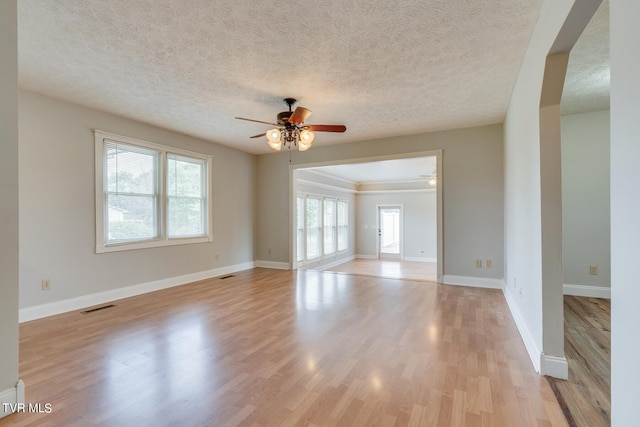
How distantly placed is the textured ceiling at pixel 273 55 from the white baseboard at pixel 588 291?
2821mm

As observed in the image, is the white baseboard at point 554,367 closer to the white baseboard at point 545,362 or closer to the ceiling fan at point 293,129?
the white baseboard at point 545,362

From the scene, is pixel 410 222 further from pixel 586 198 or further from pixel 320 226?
pixel 586 198

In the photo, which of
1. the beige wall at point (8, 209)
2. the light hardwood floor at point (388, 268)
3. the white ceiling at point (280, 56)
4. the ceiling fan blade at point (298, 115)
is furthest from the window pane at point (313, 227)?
the beige wall at point (8, 209)

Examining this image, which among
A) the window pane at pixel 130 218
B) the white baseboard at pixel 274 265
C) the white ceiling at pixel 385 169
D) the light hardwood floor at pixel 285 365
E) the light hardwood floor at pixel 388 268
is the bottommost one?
the light hardwood floor at pixel 388 268

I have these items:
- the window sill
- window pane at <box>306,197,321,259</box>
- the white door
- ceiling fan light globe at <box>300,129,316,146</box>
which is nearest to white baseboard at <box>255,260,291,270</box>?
the window sill

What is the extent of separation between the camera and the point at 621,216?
102 cm

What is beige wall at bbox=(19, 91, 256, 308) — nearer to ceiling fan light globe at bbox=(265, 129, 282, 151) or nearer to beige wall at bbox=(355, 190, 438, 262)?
ceiling fan light globe at bbox=(265, 129, 282, 151)

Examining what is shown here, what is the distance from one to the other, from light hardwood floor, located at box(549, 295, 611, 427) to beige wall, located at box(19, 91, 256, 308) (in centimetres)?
503

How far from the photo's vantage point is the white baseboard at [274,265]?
6.49 m

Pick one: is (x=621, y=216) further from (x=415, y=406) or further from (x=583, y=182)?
(x=583, y=182)

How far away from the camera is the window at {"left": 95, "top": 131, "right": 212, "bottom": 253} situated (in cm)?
411

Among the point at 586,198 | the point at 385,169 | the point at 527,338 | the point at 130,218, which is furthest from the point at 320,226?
the point at 527,338

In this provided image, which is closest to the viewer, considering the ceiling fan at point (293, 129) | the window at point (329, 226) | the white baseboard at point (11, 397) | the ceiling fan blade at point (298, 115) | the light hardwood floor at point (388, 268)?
the white baseboard at point (11, 397)

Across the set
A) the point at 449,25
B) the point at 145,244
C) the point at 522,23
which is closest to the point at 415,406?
the point at 449,25
